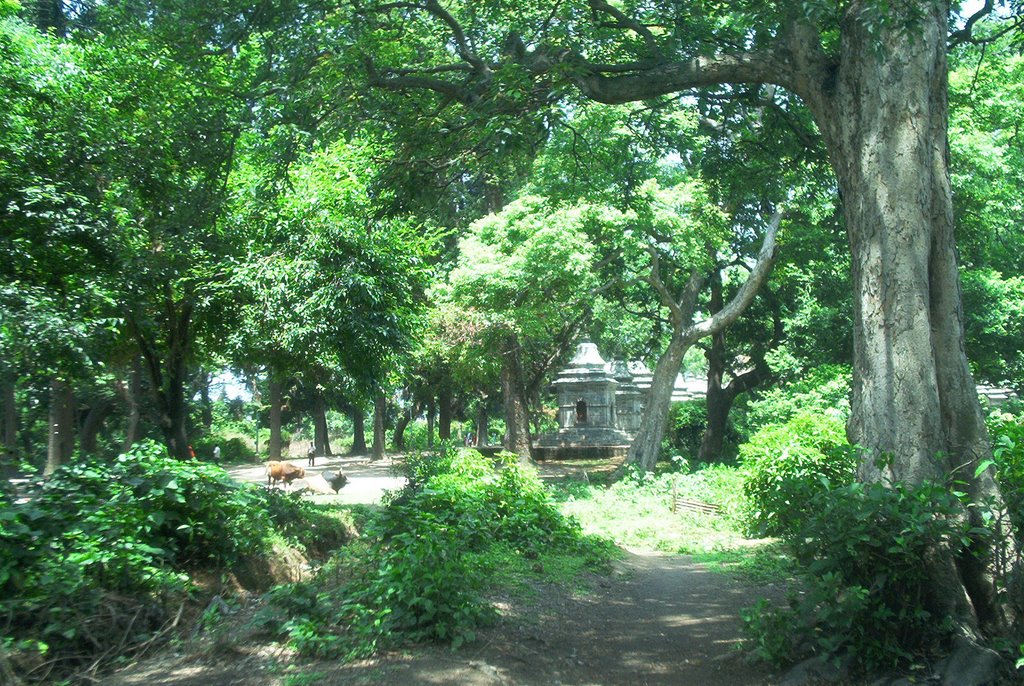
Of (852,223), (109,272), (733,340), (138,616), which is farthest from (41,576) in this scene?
(733,340)

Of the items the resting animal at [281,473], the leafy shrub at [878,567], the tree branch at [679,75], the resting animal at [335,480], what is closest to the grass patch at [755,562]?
the leafy shrub at [878,567]

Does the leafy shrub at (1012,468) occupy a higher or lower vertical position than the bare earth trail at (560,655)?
higher

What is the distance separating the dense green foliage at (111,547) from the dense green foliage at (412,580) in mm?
1203

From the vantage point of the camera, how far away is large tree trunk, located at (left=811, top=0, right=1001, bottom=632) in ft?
21.4

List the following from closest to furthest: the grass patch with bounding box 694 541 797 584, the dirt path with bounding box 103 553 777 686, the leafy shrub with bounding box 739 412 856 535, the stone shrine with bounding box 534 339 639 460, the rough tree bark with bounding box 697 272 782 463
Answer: the dirt path with bounding box 103 553 777 686
the grass patch with bounding box 694 541 797 584
the leafy shrub with bounding box 739 412 856 535
the rough tree bark with bounding box 697 272 782 463
the stone shrine with bounding box 534 339 639 460

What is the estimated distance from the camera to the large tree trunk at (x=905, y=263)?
6.52 m

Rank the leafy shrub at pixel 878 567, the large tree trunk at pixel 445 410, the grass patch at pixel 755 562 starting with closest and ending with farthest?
the leafy shrub at pixel 878 567, the grass patch at pixel 755 562, the large tree trunk at pixel 445 410

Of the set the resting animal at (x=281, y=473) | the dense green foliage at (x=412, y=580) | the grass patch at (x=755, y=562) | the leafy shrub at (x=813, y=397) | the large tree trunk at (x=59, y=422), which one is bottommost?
the grass patch at (x=755, y=562)

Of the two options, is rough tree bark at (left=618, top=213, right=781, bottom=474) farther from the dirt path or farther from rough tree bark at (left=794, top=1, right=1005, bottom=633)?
rough tree bark at (left=794, top=1, right=1005, bottom=633)

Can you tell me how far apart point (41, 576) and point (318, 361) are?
7786 mm

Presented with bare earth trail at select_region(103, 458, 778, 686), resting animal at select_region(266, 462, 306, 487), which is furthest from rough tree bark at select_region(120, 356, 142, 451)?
bare earth trail at select_region(103, 458, 778, 686)

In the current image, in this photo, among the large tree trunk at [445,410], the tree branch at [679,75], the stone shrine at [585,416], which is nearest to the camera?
the tree branch at [679,75]

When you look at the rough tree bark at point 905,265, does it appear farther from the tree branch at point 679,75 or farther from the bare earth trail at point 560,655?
the bare earth trail at point 560,655

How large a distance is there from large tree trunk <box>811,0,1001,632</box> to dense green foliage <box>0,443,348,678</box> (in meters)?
6.10
